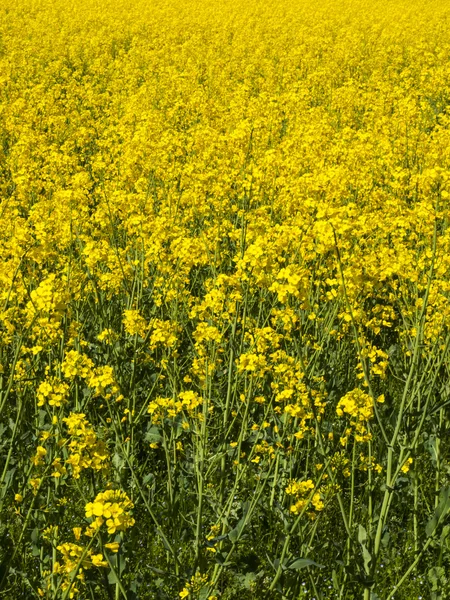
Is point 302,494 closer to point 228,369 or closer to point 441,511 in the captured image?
point 441,511

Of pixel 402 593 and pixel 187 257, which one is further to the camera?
pixel 187 257

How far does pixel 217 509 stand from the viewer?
288 cm

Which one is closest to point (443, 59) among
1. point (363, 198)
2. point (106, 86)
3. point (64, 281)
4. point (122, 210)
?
point (106, 86)

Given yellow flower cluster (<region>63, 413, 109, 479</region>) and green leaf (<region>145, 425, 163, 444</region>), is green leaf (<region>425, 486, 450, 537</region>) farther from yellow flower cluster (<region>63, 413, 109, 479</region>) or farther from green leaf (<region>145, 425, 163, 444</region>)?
green leaf (<region>145, 425, 163, 444</region>)

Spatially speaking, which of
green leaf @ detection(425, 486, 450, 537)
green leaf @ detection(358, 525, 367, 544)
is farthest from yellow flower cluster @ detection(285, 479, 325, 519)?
green leaf @ detection(425, 486, 450, 537)

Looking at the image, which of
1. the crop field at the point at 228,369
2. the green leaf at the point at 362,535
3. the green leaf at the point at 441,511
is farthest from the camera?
the green leaf at the point at 362,535

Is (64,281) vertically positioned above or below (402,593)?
above

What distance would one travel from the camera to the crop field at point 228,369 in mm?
2615

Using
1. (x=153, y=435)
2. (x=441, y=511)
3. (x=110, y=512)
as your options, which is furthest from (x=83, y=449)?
(x=441, y=511)

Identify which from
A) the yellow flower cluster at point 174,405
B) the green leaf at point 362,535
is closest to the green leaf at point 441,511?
the green leaf at point 362,535

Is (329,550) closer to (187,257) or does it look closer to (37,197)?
(187,257)

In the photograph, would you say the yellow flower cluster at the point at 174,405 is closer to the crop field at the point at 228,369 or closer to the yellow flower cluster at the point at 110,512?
the crop field at the point at 228,369

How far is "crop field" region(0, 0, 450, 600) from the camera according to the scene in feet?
8.58

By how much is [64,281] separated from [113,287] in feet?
1.74
